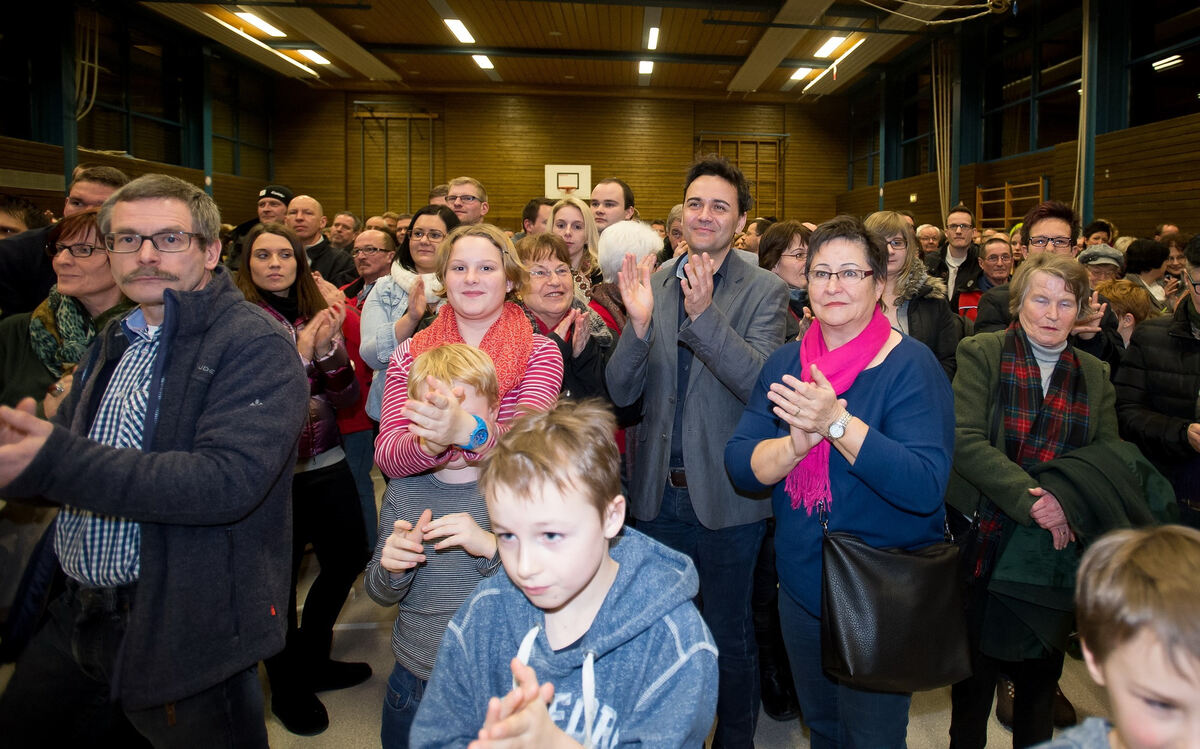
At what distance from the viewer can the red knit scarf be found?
2068 mm

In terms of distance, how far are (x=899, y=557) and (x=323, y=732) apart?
225 centimetres

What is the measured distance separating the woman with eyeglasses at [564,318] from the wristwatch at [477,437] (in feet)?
2.95

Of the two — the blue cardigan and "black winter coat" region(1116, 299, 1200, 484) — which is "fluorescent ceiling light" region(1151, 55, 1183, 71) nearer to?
"black winter coat" region(1116, 299, 1200, 484)

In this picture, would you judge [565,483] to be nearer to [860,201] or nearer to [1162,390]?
[1162,390]

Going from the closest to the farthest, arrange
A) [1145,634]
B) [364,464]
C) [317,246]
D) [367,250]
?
[1145,634], [364,464], [367,250], [317,246]

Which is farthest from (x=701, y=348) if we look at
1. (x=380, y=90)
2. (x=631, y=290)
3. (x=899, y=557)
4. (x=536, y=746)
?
(x=380, y=90)

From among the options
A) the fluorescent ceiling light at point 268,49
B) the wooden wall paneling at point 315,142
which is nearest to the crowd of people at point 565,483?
the fluorescent ceiling light at point 268,49

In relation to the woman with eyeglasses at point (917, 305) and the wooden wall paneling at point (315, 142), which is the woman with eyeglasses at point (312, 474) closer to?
the woman with eyeglasses at point (917, 305)

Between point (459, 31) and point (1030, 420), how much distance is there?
11.8 meters

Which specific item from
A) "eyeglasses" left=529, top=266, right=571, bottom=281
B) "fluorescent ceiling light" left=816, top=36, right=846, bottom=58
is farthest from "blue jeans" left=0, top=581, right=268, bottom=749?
"fluorescent ceiling light" left=816, top=36, right=846, bottom=58

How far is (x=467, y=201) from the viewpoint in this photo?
14.8 ft

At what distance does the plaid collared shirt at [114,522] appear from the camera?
1.66 metres

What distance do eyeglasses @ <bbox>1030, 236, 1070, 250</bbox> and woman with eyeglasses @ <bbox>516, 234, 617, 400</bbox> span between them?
2347 millimetres

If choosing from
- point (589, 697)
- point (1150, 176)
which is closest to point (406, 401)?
point (589, 697)
